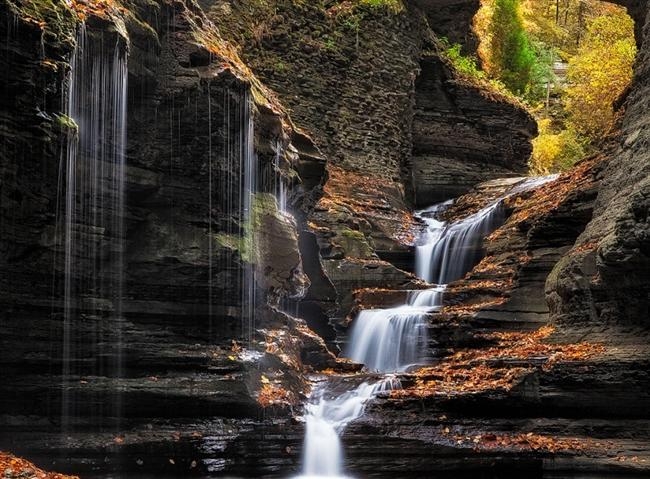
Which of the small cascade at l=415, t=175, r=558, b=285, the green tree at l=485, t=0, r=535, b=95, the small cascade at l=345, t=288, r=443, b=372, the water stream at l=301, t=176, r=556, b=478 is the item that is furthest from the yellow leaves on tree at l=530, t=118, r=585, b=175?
the small cascade at l=345, t=288, r=443, b=372

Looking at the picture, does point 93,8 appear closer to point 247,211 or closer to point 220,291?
point 247,211

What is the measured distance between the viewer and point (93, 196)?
365 inches

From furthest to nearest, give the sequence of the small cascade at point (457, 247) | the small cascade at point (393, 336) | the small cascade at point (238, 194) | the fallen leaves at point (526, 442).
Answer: the small cascade at point (457, 247) < the small cascade at point (393, 336) < the small cascade at point (238, 194) < the fallen leaves at point (526, 442)

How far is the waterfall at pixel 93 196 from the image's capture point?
28.9ft

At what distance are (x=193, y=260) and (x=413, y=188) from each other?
52.1ft

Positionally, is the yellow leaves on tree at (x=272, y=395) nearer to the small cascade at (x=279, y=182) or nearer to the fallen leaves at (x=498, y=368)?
the fallen leaves at (x=498, y=368)

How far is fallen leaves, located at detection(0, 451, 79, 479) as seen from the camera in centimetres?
638

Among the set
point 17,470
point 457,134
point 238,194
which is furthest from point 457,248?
point 17,470

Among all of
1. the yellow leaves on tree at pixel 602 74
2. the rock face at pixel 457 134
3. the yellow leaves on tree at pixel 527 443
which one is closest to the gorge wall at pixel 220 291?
the yellow leaves on tree at pixel 527 443

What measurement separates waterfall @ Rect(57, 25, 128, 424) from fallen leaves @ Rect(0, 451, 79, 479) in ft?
5.02

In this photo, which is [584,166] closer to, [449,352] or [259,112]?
[449,352]

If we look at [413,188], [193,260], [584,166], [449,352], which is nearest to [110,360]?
[193,260]

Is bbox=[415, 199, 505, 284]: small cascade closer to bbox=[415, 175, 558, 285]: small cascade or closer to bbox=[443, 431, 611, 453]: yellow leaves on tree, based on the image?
bbox=[415, 175, 558, 285]: small cascade

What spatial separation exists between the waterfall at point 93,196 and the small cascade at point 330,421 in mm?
3170
